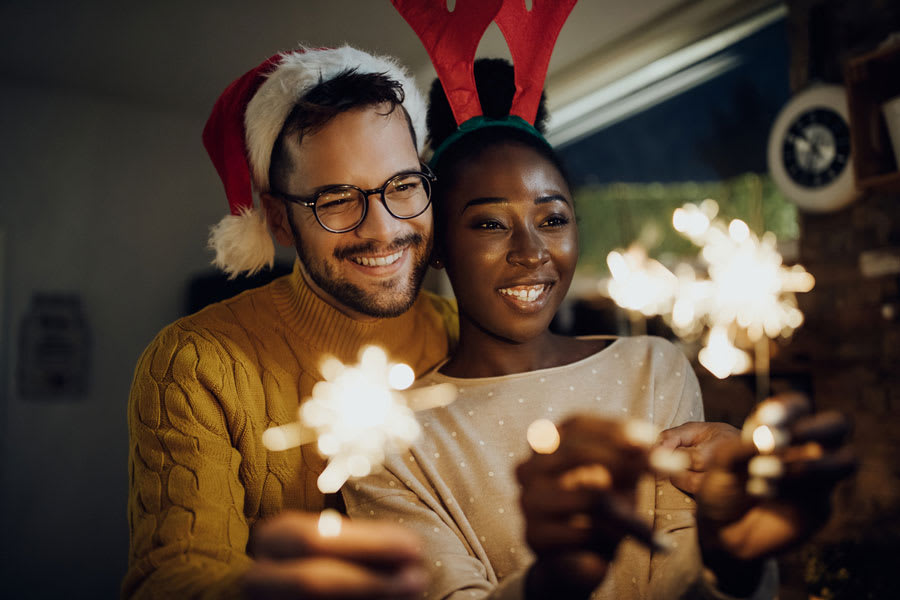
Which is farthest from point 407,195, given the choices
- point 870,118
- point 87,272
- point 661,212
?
point 87,272

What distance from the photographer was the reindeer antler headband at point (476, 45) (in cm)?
132

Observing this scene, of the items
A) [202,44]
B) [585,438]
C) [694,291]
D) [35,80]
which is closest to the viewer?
[585,438]

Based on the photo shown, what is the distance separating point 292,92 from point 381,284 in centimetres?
45

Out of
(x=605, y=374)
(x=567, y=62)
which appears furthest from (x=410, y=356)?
(x=567, y=62)

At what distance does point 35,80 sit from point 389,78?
3.49 metres

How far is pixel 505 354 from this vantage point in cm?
125

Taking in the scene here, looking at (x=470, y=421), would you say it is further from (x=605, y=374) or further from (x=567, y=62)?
(x=567, y=62)

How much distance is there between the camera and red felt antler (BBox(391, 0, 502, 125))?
1322 mm

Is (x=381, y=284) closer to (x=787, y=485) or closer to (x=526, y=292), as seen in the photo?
(x=526, y=292)

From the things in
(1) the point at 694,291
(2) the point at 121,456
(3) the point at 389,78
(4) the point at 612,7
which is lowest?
(2) the point at 121,456

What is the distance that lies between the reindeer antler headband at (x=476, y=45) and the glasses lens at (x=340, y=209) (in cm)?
21

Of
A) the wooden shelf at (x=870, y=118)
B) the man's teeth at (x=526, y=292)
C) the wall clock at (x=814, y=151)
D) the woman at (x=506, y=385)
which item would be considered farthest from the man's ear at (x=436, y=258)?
the wall clock at (x=814, y=151)

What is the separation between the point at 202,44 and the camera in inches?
129

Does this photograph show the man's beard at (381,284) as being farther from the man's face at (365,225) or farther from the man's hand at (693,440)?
the man's hand at (693,440)
